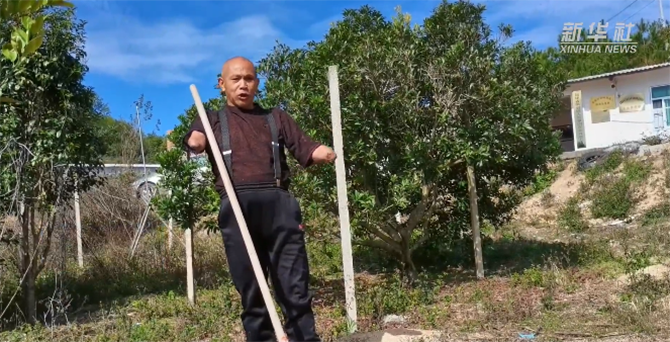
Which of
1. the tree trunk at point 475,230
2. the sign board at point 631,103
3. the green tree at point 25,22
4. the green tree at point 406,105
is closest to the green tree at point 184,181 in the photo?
the green tree at point 406,105

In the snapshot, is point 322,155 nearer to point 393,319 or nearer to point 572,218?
point 393,319

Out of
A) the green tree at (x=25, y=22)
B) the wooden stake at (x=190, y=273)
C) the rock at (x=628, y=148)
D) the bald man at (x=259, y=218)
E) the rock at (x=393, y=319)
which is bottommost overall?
the rock at (x=393, y=319)

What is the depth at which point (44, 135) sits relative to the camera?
5.82 meters

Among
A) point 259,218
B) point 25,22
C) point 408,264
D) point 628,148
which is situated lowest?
point 408,264

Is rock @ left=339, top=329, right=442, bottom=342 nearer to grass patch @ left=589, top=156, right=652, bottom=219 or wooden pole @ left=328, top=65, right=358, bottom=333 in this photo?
wooden pole @ left=328, top=65, right=358, bottom=333

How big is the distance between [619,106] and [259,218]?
58.8 feet

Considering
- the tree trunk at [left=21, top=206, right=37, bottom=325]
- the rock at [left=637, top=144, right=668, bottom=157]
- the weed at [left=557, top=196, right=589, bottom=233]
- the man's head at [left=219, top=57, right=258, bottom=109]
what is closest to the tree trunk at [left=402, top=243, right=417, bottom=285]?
the tree trunk at [left=21, top=206, right=37, bottom=325]

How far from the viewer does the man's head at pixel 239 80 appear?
301 centimetres

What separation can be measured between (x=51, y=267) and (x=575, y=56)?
22.6m

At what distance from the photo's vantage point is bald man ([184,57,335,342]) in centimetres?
289

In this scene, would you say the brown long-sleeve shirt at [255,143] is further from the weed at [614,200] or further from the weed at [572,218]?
the weed at [614,200]

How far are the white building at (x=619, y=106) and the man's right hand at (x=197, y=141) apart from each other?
1589 cm

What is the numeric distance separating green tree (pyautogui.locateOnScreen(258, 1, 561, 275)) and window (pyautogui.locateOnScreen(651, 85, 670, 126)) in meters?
12.9

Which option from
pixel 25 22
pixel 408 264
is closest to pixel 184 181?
pixel 408 264
